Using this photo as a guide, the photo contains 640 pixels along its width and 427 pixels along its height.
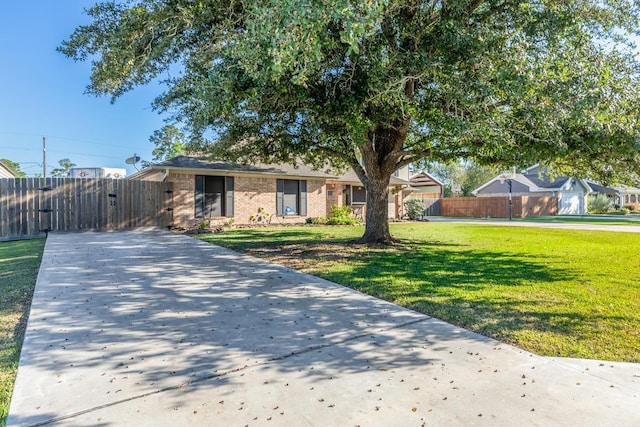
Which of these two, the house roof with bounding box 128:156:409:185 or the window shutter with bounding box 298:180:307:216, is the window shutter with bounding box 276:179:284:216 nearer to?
the house roof with bounding box 128:156:409:185

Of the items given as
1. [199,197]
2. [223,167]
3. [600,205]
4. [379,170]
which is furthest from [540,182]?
[199,197]

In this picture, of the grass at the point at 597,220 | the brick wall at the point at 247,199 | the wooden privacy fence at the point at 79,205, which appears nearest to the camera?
the wooden privacy fence at the point at 79,205

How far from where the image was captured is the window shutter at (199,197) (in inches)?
641

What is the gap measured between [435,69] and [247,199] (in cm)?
1220

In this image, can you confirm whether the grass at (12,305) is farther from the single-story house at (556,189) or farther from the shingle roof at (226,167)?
the single-story house at (556,189)

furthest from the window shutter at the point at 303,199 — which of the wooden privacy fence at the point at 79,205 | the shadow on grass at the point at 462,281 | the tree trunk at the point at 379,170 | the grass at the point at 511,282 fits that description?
the tree trunk at the point at 379,170

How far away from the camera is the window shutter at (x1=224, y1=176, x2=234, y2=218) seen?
55.3ft

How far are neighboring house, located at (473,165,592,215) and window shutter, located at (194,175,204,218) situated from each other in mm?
30166

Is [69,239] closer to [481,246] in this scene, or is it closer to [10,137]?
[481,246]

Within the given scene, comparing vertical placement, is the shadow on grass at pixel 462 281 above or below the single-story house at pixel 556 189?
below

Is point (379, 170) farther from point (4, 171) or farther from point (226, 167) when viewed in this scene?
point (4, 171)

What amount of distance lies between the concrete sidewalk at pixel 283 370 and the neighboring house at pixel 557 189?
35.7 meters

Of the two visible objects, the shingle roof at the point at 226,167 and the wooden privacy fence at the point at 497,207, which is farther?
the wooden privacy fence at the point at 497,207

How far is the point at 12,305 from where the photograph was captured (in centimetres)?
494
